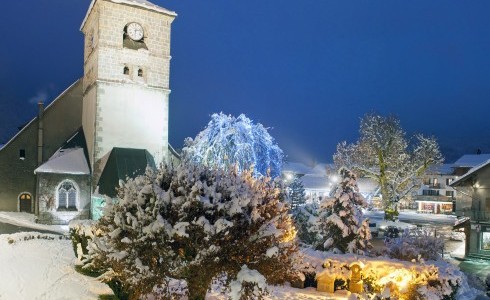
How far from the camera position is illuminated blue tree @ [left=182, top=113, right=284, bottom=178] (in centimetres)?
2755

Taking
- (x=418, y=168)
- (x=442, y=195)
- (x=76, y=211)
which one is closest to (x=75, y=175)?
(x=76, y=211)

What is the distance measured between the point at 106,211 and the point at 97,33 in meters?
22.2

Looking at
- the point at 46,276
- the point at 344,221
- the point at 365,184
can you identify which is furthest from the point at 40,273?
the point at 365,184

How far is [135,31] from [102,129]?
7.42 metres

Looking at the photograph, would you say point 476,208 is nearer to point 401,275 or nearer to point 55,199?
point 401,275

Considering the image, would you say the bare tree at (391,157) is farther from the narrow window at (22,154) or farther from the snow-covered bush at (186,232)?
the snow-covered bush at (186,232)

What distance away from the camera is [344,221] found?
18297 mm

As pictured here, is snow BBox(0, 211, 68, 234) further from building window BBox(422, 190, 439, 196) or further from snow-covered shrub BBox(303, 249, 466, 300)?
building window BBox(422, 190, 439, 196)

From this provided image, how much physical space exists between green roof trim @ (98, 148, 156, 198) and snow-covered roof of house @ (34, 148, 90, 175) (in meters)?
1.88

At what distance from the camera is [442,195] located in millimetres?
65250

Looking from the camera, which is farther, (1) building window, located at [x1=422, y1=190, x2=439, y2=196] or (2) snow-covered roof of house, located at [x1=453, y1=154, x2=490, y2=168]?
(1) building window, located at [x1=422, y1=190, x2=439, y2=196]

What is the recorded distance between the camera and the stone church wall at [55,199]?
96.0 feet

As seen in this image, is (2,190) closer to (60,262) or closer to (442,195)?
(60,262)

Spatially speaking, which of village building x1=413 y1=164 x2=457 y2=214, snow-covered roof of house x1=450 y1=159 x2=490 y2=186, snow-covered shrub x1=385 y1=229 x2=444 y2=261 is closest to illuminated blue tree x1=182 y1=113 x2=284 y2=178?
snow-covered shrub x1=385 y1=229 x2=444 y2=261
